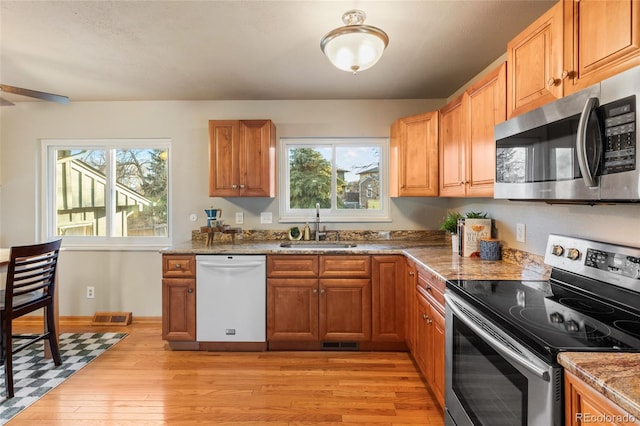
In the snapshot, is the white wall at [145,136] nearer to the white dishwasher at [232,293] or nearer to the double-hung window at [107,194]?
the double-hung window at [107,194]

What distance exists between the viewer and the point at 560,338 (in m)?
1.03

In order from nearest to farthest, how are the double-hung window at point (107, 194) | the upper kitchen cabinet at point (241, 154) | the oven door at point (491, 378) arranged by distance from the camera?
the oven door at point (491, 378)
the upper kitchen cabinet at point (241, 154)
the double-hung window at point (107, 194)

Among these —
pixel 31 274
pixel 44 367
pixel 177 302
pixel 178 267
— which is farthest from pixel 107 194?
pixel 44 367

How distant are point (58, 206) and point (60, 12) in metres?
2.50

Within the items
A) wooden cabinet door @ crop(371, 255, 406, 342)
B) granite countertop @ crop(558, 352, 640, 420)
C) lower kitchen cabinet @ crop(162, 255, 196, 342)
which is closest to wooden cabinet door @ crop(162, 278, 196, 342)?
lower kitchen cabinet @ crop(162, 255, 196, 342)

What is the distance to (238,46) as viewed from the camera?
7.45 feet

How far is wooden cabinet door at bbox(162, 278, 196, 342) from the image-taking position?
2.87 metres

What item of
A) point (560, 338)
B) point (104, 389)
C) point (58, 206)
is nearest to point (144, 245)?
point (58, 206)

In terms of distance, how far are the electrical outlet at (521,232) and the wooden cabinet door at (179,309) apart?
259 centimetres

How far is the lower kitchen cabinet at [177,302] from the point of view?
113 inches

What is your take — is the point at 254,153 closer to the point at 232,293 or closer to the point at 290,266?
the point at 290,266

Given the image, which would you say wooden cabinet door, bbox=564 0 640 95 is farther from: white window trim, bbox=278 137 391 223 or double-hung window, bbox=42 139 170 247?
double-hung window, bbox=42 139 170 247

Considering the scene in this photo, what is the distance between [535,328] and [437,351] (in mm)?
991

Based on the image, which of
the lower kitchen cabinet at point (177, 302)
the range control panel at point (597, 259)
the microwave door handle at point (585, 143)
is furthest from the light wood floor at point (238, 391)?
the microwave door handle at point (585, 143)
